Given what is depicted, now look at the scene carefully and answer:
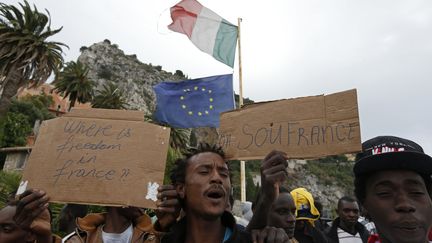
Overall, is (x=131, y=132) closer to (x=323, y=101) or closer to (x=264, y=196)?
(x=264, y=196)

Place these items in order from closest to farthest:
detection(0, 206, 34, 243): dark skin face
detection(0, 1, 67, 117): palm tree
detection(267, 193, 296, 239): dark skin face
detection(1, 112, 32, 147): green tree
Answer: detection(0, 206, 34, 243): dark skin face → detection(267, 193, 296, 239): dark skin face → detection(0, 1, 67, 117): palm tree → detection(1, 112, 32, 147): green tree

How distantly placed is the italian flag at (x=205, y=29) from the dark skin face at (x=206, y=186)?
6.64 m

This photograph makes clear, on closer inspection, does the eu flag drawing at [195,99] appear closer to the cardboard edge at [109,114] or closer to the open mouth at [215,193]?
the cardboard edge at [109,114]

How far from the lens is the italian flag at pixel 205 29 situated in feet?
27.7

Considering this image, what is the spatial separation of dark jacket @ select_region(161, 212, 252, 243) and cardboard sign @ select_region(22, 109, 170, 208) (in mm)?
199

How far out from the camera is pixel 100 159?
93.1 inches

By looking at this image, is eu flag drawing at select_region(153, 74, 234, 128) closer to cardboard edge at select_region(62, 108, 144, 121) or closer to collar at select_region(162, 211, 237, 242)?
cardboard edge at select_region(62, 108, 144, 121)

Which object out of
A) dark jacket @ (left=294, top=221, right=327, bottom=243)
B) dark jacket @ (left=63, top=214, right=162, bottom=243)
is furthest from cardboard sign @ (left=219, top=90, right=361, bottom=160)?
dark jacket @ (left=294, top=221, right=327, bottom=243)

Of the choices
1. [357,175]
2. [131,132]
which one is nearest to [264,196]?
[357,175]

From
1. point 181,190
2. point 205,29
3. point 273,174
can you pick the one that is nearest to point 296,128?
point 273,174

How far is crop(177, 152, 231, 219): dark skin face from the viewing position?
2.04 metres

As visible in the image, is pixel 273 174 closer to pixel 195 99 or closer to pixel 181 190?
pixel 181 190

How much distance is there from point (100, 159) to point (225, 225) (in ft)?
3.08

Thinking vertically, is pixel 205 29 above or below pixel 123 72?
below
